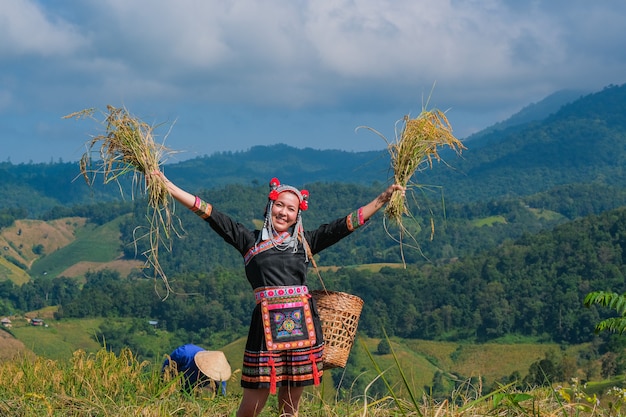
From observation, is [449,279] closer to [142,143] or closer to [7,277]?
[7,277]

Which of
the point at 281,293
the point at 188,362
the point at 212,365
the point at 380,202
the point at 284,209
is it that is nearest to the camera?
the point at 281,293

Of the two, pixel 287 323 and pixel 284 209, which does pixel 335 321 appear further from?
pixel 284 209

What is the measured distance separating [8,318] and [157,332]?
1662 centimetres

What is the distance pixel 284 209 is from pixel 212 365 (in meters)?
2.29

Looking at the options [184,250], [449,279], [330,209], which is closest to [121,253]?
[184,250]

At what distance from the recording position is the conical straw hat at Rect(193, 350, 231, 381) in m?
6.56

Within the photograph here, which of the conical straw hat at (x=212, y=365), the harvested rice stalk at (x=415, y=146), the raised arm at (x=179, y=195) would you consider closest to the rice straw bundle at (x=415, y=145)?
the harvested rice stalk at (x=415, y=146)

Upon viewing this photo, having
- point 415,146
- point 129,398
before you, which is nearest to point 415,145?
point 415,146

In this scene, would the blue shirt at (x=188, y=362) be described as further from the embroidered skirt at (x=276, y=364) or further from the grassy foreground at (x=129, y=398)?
the embroidered skirt at (x=276, y=364)

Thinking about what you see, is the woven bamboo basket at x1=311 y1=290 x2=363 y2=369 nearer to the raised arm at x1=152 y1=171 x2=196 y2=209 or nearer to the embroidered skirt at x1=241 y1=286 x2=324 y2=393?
the embroidered skirt at x1=241 y1=286 x2=324 y2=393

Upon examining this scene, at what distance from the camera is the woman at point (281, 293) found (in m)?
4.62

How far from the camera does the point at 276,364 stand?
464 cm

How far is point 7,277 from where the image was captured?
137 meters

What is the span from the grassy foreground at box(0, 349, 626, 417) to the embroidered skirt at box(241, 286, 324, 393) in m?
0.20
